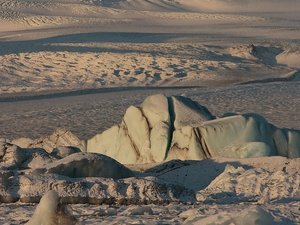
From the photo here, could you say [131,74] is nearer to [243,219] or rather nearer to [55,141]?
[55,141]

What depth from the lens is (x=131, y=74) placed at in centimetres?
1547

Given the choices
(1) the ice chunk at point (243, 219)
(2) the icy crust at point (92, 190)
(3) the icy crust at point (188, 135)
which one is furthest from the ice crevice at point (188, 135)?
(1) the ice chunk at point (243, 219)

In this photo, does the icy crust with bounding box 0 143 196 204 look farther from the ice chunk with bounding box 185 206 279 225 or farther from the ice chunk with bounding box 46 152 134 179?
the ice chunk with bounding box 185 206 279 225

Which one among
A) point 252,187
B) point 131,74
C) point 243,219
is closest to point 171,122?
point 252,187

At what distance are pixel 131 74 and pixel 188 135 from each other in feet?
27.8

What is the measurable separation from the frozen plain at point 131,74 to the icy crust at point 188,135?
36.9 inches

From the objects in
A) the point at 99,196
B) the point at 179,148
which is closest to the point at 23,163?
the point at 99,196

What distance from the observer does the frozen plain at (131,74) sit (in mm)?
4914

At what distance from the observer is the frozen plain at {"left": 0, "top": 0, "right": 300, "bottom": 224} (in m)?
4.91

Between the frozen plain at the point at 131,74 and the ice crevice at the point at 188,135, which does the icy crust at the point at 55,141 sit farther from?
the frozen plain at the point at 131,74

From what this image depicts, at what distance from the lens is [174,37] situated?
910 inches

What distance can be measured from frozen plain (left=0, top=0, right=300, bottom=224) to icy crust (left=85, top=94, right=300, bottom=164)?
94 cm

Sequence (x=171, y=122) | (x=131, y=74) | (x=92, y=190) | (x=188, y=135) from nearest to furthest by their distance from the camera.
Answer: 1. (x=92, y=190)
2. (x=188, y=135)
3. (x=171, y=122)
4. (x=131, y=74)

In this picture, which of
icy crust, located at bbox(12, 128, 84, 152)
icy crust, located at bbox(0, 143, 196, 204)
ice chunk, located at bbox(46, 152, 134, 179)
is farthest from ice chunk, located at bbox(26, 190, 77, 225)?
icy crust, located at bbox(12, 128, 84, 152)
